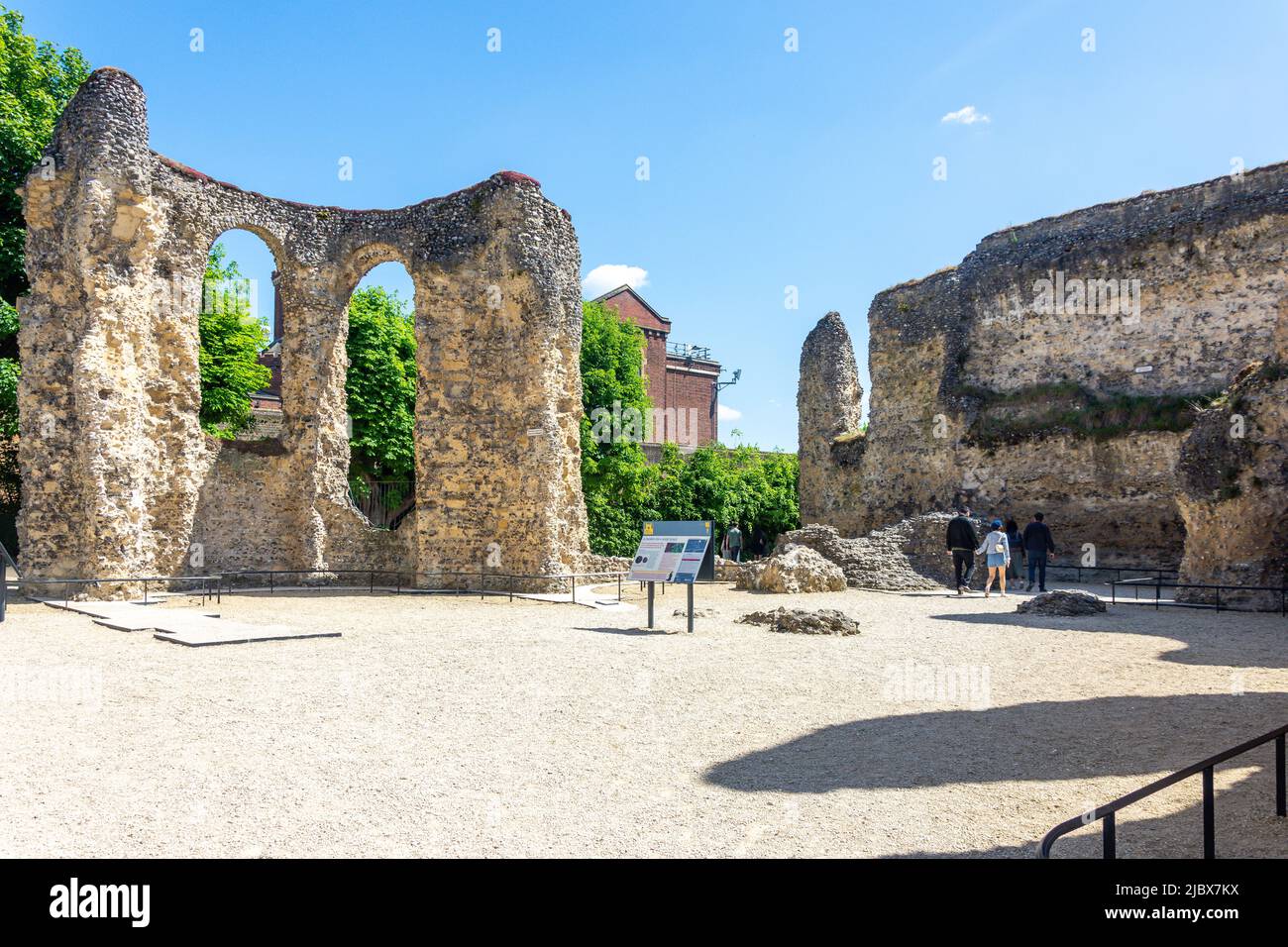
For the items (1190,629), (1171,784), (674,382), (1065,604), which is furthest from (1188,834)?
(674,382)

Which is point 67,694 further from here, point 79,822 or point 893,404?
point 893,404

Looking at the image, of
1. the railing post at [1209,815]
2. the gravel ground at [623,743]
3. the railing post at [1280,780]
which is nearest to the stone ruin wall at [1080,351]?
the gravel ground at [623,743]

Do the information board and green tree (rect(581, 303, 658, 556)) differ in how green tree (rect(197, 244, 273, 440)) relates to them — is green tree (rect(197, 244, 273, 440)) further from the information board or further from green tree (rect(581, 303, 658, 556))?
the information board

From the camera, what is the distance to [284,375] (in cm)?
1936

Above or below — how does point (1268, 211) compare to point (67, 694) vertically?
above

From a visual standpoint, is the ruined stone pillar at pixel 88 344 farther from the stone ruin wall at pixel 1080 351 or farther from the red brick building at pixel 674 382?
the red brick building at pixel 674 382

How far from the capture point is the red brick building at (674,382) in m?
46.5

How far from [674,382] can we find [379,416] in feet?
80.1

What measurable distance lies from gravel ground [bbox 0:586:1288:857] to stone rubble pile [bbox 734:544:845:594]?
6.15 m

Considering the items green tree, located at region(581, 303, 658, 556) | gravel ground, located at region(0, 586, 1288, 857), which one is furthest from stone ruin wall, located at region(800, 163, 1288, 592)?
gravel ground, located at region(0, 586, 1288, 857)

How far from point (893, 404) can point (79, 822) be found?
2585 centimetres

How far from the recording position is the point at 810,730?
20.4 ft
